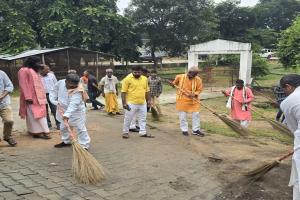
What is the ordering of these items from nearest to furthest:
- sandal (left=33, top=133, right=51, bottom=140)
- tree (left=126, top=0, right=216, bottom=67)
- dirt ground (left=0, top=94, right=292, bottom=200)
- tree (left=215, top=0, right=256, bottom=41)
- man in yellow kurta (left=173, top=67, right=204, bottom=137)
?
dirt ground (left=0, top=94, right=292, bottom=200)
sandal (left=33, top=133, right=51, bottom=140)
man in yellow kurta (left=173, top=67, right=204, bottom=137)
tree (left=126, top=0, right=216, bottom=67)
tree (left=215, top=0, right=256, bottom=41)

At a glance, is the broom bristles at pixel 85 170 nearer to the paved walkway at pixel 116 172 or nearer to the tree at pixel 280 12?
the paved walkway at pixel 116 172

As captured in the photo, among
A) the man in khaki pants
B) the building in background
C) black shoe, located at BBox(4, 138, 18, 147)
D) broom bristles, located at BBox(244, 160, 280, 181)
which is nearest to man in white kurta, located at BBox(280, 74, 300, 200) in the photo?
broom bristles, located at BBox(244, 160, 280, 181)

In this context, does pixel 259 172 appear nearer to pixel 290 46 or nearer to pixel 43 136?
pixel 43 136

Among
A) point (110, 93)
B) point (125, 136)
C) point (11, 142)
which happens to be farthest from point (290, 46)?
point (11, 142)

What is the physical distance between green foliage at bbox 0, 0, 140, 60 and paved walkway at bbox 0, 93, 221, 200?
18.5m

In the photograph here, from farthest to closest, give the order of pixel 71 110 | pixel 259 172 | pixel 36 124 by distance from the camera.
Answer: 1. pixel 36 124
2. pixel 71 110
3. pixel 259 172

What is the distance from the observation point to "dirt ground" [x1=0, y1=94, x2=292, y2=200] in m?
5.57

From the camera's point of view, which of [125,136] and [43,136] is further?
[125,136]

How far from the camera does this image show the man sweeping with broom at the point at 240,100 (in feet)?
30.9

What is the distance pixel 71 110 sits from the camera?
22.1 ft

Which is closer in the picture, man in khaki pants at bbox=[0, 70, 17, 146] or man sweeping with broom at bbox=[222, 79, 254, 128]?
man in khaki pants at bbox=[0, 70, 17, 146]

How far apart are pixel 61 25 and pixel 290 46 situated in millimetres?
14648

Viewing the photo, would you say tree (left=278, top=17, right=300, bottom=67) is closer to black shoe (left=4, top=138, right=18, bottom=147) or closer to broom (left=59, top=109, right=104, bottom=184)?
black shoe (left=4, top=138, right=18, bottom=147)

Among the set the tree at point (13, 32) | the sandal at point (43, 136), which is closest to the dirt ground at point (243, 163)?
the sandal at point (43, 136)
